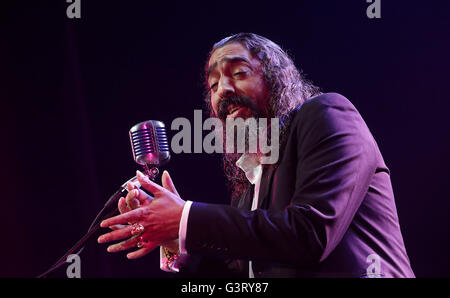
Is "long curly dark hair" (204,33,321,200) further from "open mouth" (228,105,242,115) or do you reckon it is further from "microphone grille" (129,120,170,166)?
"microphone grille" (129,120,170,166)

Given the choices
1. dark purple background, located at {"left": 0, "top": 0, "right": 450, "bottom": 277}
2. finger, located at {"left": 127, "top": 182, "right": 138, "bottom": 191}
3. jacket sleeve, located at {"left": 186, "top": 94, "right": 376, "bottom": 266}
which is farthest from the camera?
dark purple background, located at {"left": 0, "top": 0, "right": 450, "bottom": 277}

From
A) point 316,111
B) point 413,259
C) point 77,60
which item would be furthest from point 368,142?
point 77,60

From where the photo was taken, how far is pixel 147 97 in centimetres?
342

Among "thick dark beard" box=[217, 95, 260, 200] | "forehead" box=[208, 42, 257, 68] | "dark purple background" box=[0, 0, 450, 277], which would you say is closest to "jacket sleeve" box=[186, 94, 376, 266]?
"thick dark beard" box=[217, 95, 260, 200]

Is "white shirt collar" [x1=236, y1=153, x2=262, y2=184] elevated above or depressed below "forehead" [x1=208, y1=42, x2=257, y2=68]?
below

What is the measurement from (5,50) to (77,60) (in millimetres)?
509

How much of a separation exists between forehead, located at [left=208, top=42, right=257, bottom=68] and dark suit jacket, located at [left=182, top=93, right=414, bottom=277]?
25.2 inches

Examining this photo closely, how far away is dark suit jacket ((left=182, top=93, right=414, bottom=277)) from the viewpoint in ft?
4.75

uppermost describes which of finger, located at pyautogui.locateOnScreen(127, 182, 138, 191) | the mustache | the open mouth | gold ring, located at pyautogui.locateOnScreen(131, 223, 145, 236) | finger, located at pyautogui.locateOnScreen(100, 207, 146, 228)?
the mustache

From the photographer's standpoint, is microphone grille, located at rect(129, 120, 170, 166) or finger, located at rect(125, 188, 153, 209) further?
microphone grille, located at rect(129, 120, 170, 166)

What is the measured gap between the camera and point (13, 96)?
2975 mm

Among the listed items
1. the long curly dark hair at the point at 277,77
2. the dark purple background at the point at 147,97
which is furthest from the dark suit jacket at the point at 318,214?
the dark purple background at the point at 147,97
